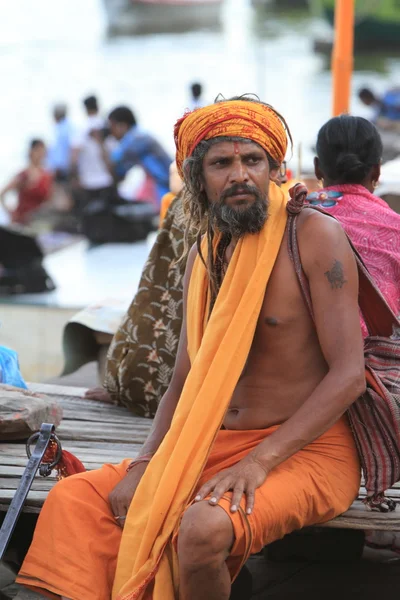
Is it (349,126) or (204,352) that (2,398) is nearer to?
(204,352)

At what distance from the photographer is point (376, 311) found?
3.46 meters

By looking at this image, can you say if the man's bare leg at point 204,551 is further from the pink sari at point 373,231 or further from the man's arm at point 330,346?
the pink sari at point 373,231

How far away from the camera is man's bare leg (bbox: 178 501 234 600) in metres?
2.95

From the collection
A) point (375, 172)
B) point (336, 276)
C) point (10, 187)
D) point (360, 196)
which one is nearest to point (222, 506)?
point (336, 276)

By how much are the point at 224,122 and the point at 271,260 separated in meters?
0.48

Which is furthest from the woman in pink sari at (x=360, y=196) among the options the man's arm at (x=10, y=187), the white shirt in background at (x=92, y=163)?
the man's arm at (x=10, y=187)

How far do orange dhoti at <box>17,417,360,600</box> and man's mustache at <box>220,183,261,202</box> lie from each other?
75 cm

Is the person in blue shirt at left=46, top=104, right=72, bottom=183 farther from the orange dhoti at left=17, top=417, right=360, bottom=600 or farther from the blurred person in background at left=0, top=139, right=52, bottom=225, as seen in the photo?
the orange dhoti at left=17, top=417, right=360, bottom=600

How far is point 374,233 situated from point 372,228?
0.9 inches

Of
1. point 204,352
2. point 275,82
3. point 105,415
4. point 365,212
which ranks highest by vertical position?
point 365,212

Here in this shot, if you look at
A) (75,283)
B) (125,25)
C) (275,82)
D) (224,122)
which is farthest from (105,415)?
(125,25)

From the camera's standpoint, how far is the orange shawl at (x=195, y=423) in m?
3.12

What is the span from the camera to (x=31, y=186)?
48.2 ft

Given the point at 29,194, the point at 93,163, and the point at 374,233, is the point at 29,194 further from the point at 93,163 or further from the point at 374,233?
the point at 374,233
